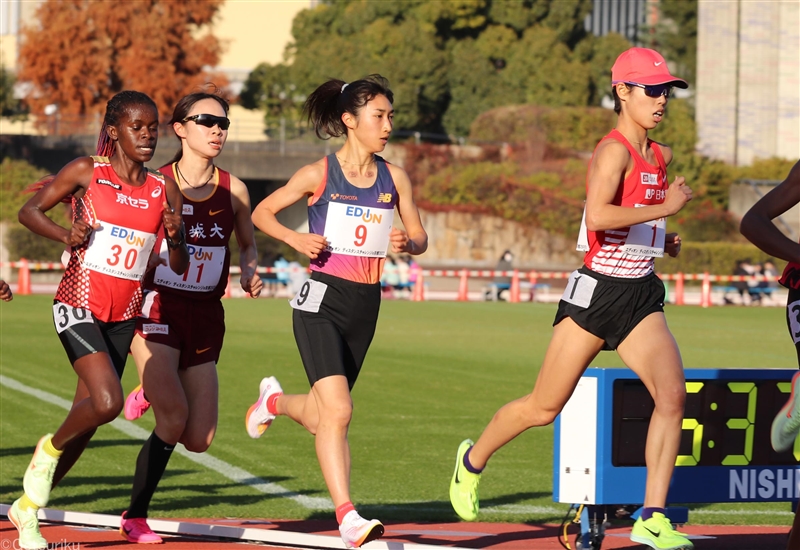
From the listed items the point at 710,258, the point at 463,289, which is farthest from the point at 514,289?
the point at 710,258

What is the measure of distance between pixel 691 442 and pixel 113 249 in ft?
10.8

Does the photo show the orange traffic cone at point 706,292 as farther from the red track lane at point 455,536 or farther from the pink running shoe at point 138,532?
the pink running shoe at point 138,532

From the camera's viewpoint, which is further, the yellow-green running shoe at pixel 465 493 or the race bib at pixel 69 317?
the yellow-green running shoe at pixel 465 493

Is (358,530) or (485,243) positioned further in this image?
(485,243)

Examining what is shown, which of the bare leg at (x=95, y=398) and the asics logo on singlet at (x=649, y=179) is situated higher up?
the asics logo on singlet at (x=649, y=179)

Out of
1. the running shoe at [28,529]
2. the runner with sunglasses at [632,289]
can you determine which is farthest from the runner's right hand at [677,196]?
the running shoe at [28,529]

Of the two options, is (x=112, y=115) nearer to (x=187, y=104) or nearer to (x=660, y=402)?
(x=187, y=104)

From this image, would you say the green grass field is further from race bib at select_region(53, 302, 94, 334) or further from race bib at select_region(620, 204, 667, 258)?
race bib at select_region(620, 204, 667, 258)

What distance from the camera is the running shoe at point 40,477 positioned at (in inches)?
274

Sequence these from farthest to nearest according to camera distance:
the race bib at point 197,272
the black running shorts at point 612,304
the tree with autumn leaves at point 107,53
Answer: the tree with autumn leaves at point 107,53 < the race bib at point 197,272 < the black running shorts at point 612,304

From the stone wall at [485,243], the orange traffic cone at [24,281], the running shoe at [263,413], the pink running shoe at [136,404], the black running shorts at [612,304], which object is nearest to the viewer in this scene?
the black running shorts at [612,304]

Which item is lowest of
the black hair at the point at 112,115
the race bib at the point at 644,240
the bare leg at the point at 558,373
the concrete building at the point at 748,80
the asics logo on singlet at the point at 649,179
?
the bare leg at the point at 558,373

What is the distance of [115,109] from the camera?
281 inches

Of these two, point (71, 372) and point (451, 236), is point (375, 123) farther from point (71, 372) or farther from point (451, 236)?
point (451, 236)
